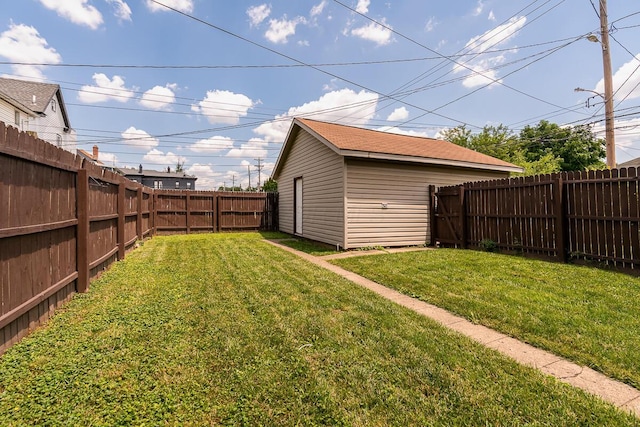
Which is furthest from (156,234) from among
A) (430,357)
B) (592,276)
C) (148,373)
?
(592,276)

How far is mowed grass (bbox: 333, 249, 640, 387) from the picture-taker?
249 centimetres

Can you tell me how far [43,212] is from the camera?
307 centimetres

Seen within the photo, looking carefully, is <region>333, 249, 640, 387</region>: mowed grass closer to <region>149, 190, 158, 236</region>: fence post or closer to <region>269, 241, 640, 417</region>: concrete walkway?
<region>269, 241, 640, 417</region>: concrete walkway

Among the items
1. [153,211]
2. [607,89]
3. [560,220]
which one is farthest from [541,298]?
[153,211]

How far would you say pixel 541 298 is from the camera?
376 centimetres

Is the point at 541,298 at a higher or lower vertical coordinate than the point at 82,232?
lower

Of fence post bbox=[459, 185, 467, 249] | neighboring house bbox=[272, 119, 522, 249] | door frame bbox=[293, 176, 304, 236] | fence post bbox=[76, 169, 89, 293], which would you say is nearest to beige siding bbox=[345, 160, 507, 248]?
neighboring house bbox=[272, 119, 522, 249]

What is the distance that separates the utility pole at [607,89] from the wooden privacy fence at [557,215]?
17.0ft

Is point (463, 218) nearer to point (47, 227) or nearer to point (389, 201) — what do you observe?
point (389, 201)

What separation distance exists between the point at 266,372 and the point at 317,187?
763 centimetres

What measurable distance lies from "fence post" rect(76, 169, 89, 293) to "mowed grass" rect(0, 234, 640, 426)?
1.12 feet

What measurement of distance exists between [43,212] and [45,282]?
2.42 feet

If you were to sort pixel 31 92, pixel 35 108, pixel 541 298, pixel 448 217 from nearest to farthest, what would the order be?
pixel 541 298 < pixel 448 217 < pixel 35 108 < pixel 31 92

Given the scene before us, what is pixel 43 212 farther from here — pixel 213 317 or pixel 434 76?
pixel 434 76
